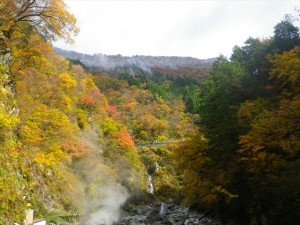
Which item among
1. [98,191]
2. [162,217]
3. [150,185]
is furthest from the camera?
[150,185]

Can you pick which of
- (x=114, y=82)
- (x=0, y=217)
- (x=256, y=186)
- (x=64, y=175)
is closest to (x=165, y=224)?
(x=64, y=175)

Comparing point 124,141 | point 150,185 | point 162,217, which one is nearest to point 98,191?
point 162,217

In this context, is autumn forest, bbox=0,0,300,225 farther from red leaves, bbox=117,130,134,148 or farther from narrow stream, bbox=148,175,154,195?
narrow stream, bbox=148,175,154,195

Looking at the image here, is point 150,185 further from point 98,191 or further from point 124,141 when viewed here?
point 98,191

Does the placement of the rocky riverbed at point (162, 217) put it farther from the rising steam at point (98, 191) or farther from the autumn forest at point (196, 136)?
the rising steam at point (98, 191)

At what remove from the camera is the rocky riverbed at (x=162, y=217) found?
28.1 m

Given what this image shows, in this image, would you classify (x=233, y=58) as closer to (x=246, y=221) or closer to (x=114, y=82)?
(x=246, y=221)

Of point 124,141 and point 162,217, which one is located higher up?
point 124,141

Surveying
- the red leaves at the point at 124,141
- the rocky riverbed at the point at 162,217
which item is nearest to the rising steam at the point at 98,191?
the rocky riverbed at the point at 162,217

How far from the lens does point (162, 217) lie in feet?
115

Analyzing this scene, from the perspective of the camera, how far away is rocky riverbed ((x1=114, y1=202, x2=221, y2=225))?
28081 mm

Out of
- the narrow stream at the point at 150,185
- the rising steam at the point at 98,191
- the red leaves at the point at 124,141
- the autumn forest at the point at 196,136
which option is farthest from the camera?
the narrow stream at the point at 150,185

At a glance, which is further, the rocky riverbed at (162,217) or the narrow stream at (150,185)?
the narrow stream at (150,185)

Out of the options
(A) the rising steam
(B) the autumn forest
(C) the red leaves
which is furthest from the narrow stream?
(B) the autumn forest
